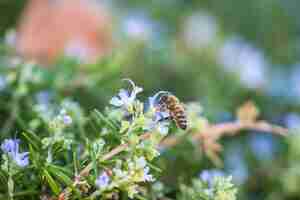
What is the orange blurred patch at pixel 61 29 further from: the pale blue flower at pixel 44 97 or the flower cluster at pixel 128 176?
the flower cluster at pixel 128 176

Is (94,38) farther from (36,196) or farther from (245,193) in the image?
(36,196)

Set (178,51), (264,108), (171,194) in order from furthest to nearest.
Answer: (178,51) < (264,108) < (171,194)

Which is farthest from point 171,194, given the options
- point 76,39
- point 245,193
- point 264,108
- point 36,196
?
point 76,39

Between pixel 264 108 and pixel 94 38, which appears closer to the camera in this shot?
pixel 264 108

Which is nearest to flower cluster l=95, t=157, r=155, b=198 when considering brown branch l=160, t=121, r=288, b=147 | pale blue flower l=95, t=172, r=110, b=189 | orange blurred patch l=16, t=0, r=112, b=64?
pale blue flower l=95, t=172, r=110, b=189

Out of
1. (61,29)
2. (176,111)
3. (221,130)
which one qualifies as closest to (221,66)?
(61,29)

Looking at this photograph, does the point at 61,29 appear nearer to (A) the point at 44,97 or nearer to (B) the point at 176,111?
(A) the point at 44,97
